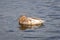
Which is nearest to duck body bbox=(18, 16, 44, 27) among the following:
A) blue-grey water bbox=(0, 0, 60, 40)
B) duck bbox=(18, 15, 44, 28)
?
duck bbox=(18, 15, 44, 28)

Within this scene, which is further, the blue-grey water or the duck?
the duck

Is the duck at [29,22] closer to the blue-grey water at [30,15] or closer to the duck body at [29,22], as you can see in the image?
the duck body at [29,22]

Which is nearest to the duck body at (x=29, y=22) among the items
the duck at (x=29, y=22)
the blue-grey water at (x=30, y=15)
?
the duck at (x=29, y=22)

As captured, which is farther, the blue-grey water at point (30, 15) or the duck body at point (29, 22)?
the duck body at point (29, 22)

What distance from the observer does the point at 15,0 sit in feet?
106

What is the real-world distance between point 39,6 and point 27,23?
19.9 feet

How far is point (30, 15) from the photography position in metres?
25.1

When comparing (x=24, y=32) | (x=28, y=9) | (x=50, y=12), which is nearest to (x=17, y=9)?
(x=28, y=9)

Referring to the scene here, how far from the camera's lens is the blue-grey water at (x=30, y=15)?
2019 centimetres

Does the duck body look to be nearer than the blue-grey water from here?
No

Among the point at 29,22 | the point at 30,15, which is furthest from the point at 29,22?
the point at 30,15

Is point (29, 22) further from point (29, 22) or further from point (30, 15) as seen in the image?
point (30, 15)

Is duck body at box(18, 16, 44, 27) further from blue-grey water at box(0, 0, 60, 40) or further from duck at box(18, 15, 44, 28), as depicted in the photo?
blue-grey water at box(0, 0, 60, 40)

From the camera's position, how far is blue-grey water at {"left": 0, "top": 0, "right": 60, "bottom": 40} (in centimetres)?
2019
